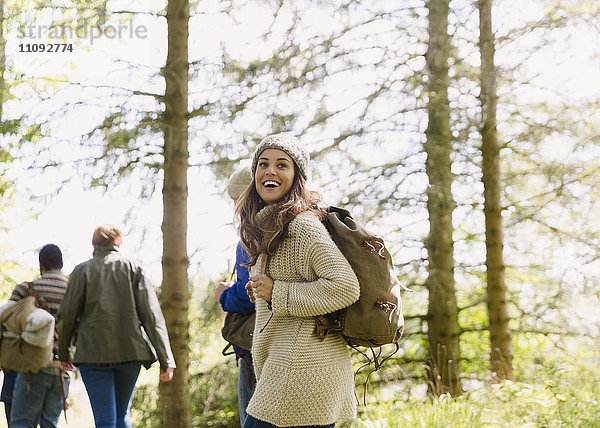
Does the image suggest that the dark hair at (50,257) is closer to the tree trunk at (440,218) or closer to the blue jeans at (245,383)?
the blue jeans at (245,383)

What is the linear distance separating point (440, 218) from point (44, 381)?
547 cm

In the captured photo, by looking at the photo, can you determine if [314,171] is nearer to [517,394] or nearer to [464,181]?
[464,181]

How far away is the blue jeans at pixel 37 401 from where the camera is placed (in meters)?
4.94

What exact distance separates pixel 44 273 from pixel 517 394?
14.5 feet

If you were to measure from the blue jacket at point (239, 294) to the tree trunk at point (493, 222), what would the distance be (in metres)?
5.74

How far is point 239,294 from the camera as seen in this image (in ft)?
10.9

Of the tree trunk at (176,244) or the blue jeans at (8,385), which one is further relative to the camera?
the tree trunk at (176,244)

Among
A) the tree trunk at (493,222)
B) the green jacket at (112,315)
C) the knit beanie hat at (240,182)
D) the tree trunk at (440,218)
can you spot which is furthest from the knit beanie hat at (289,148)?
the tree trunk at (493,222)

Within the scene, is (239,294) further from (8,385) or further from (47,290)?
(8,385)

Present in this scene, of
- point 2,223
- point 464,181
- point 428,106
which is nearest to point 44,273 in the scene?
point 428,106

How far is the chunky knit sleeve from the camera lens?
7.64ft

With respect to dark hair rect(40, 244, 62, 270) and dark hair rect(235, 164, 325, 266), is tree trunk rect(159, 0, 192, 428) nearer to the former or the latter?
dark hair rect(40, 244, 62, 270)

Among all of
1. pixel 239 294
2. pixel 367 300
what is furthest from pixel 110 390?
pixel 367 300

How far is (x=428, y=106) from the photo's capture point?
7996 mm
